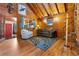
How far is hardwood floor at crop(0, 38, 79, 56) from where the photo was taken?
1.89m

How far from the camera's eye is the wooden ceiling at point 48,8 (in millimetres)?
1876

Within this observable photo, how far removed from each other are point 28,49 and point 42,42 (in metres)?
0.25

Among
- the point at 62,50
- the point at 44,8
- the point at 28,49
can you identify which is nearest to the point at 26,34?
the point at 28,49

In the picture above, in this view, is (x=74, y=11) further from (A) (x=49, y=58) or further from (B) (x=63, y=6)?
(A) (x=49, y=58)

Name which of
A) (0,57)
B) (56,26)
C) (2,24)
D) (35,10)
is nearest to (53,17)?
(56,26)

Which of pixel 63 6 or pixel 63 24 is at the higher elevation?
pixel 63 6

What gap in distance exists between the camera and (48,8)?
6.33 ft

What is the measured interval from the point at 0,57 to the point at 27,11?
853 mm

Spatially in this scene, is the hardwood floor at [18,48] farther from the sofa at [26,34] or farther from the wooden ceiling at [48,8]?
the wooden ceiling at [48,8]

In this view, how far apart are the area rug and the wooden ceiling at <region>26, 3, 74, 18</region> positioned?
1.20 feet

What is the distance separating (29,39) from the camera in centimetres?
195

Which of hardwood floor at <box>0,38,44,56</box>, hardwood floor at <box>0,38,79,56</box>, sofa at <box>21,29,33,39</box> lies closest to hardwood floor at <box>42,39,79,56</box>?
hardwood floor at <box>0,38,79,56</box>

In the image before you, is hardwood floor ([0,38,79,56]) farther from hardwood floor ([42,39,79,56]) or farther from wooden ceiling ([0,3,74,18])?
wooden ceiling ([0,3,74,18])

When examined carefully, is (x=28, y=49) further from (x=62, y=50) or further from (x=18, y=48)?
(x=62, y=50)
